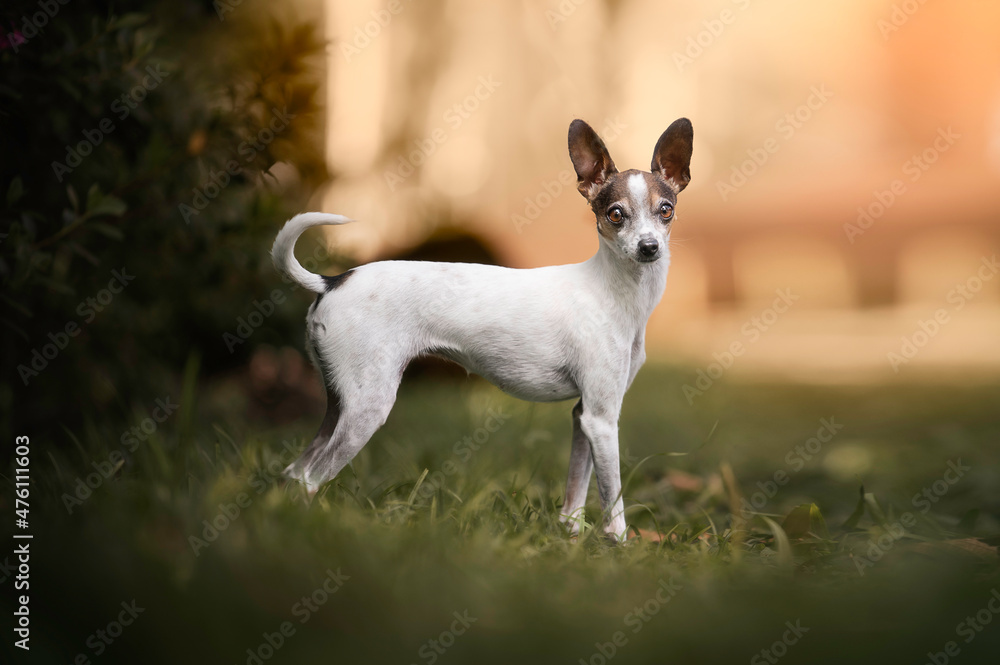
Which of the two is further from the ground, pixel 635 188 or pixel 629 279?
pixel 635 188

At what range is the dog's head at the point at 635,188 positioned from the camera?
252 cm

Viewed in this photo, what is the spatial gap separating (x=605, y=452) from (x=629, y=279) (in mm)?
645

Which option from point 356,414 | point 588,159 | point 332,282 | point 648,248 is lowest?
point 356,414

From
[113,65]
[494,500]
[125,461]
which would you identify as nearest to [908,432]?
[494,500]

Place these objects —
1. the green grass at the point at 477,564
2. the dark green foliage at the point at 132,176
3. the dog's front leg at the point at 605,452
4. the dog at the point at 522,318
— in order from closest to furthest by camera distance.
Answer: the green grass at the point at 477,564
the dog at the point at 522,318
the dog's front leg at the point at 605,452
the dark green foliage at the point at 132,176

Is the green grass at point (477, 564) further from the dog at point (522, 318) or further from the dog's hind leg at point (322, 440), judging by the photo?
the dog at point (522, 318)

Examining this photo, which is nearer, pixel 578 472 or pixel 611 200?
pixel 611 200

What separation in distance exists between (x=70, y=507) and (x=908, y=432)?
484 centimetres

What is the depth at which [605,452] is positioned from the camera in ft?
8.81

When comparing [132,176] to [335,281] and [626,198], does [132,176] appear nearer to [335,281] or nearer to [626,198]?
[335,281]

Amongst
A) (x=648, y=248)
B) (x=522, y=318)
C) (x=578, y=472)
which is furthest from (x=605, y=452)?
(x=648, y=248)

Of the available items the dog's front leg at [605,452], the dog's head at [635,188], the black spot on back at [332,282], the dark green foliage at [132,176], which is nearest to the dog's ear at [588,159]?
the dog's head at [635,188]

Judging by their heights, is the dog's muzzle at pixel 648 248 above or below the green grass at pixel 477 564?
above

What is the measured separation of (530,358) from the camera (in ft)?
8.72
